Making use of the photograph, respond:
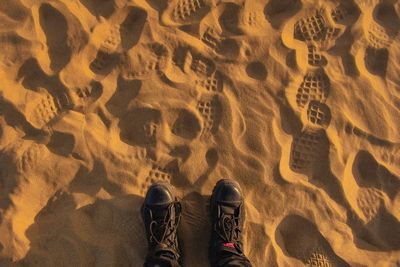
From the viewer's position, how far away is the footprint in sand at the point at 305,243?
205 centimetres

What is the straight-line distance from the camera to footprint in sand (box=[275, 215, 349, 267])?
6.73ft

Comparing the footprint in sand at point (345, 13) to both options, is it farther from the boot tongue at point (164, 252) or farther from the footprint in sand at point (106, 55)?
the boot tongue at point (164, 252)

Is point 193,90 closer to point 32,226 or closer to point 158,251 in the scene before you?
point 158,251

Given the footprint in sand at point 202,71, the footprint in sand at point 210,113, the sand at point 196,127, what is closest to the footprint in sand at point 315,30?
the sand at point 196,127

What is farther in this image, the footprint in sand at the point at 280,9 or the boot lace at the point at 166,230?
the footprint in sand at the point at 280,9

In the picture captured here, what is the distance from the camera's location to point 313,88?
2.25 m

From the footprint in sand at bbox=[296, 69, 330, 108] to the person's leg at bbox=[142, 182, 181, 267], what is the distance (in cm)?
93

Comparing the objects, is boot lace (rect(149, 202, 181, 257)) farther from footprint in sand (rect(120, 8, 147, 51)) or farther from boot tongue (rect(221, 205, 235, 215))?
footprint in sand (rect(120, 8, 147, 51))

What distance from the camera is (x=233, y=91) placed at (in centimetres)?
221

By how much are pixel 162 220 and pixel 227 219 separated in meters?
0.35

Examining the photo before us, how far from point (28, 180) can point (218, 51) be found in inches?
51.0

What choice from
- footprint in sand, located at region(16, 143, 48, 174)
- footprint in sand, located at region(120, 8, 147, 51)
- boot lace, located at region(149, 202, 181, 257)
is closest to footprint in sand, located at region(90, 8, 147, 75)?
footprint in sand, located at region(120, 8, 147, 51)

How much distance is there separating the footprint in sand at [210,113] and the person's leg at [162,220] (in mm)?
396

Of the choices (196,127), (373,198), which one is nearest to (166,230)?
(196,127)
